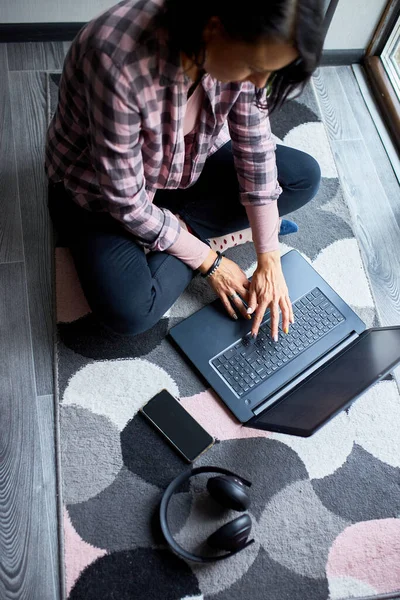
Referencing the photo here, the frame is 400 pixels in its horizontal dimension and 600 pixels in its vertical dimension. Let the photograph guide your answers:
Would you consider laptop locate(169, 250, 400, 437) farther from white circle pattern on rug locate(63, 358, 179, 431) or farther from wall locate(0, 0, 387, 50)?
wall locate(0, 0, 387, 50)

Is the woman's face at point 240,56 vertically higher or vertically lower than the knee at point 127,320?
higher

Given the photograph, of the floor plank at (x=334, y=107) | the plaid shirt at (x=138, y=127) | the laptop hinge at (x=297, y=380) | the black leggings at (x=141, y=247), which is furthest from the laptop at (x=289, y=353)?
the floor plank at (x=334, y=107)

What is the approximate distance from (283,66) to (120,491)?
2.77 ft

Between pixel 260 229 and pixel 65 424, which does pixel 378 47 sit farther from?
pixel 65 424

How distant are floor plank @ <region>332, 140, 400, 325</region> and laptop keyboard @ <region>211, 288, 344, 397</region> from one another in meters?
0.22

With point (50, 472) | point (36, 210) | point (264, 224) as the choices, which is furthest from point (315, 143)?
point (50, 472)

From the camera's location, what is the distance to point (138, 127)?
903mm

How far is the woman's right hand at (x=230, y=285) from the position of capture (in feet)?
4.06

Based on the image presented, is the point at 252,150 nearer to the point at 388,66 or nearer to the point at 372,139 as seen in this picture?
the point at 372,139

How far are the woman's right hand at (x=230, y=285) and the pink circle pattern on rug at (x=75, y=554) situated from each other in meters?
0.54

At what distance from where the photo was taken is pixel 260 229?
4.03 feet

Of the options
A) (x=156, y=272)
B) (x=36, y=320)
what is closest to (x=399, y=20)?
(x=156, y=272)

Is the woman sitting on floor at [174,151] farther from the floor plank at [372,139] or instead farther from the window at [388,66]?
the window at [388,66]

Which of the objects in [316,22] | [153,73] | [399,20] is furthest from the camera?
[399,20]
